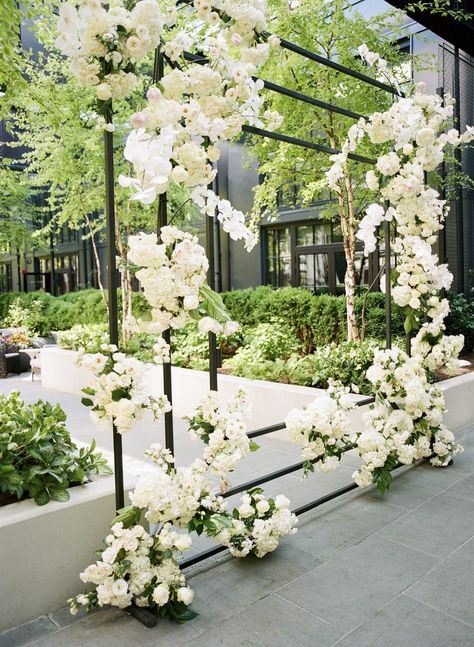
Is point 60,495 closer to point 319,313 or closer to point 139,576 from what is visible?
point 139,576

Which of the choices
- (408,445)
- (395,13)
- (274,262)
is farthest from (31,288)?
(408,445)

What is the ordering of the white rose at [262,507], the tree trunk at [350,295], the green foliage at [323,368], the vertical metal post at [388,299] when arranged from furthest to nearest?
the tree trunk at [350,295]
the green foliage at [323,368]
the vertical metal post at [388,299]
the white rose at [262,507]

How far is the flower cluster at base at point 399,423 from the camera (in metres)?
3.46

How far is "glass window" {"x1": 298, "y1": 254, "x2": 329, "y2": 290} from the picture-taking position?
44.0 ft

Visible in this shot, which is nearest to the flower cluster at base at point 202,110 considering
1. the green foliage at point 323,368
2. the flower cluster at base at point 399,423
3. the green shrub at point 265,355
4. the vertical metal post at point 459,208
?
the flower cluster at base at point 399,423

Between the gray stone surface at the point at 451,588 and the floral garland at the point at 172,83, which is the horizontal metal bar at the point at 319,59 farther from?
the gray stone surface at the point at 451,588

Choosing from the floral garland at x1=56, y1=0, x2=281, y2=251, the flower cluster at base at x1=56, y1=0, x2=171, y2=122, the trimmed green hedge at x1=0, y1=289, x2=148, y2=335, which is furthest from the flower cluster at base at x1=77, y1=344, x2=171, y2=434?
the trimmed green hedge at x1=0, y1=289, x2=148, y2=335

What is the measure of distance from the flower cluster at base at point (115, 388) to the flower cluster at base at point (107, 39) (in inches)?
40.6

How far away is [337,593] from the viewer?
238cm

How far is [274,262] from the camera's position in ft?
48.4

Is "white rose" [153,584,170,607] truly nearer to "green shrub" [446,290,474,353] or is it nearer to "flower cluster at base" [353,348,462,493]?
"flower cluster at base" [353,348,462,493]

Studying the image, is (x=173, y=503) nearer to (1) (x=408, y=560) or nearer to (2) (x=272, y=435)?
(1) (x=408, y=560)

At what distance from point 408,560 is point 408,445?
1203mm

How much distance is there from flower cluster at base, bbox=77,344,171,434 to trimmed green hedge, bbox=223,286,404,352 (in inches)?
196
